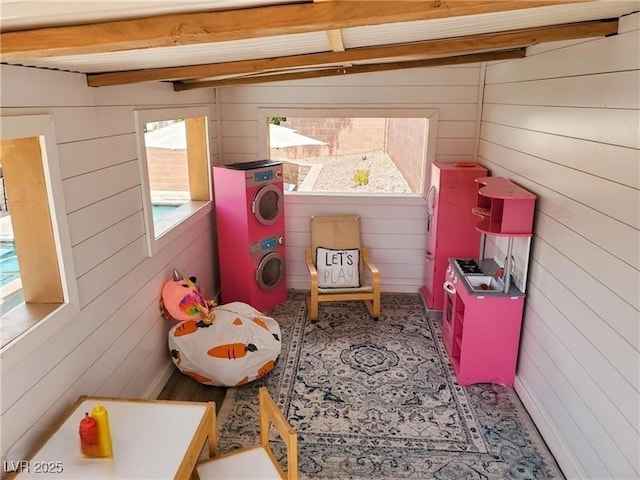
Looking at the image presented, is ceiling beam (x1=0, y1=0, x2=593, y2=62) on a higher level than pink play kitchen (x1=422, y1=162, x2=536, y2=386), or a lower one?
higher

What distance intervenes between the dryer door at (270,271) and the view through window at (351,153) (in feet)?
2.60

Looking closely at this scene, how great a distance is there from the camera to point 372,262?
16.0ft

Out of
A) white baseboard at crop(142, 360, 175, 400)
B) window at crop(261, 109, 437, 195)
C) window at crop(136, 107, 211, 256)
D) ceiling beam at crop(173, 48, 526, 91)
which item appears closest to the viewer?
white baseboard at crop(142, 360, 175, 400)

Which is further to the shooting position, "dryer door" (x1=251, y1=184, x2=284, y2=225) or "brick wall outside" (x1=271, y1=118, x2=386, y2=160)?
"brick wall outside" (x1=271, y1=118, x2=386, y2=160)

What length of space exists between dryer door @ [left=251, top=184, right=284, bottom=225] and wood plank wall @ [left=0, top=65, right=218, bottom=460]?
990 mm

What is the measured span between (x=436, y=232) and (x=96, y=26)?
130 inches

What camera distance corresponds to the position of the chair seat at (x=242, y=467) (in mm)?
1962

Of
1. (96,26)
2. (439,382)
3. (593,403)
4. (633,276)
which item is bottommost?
(439,382)

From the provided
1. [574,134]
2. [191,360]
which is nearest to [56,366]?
[191,360]

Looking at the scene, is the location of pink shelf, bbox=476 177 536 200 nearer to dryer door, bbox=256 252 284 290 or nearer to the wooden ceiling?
the wooden ceiling

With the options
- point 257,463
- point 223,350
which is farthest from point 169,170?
point 257,463

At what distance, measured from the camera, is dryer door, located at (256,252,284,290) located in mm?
4294

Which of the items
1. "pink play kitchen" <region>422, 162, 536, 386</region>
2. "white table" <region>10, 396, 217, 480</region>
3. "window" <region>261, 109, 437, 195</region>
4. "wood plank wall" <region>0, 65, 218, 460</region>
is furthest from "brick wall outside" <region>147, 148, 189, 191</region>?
"white table" <region>10, 396, 217, 480</region>

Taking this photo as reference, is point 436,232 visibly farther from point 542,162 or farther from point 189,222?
point 189,222
